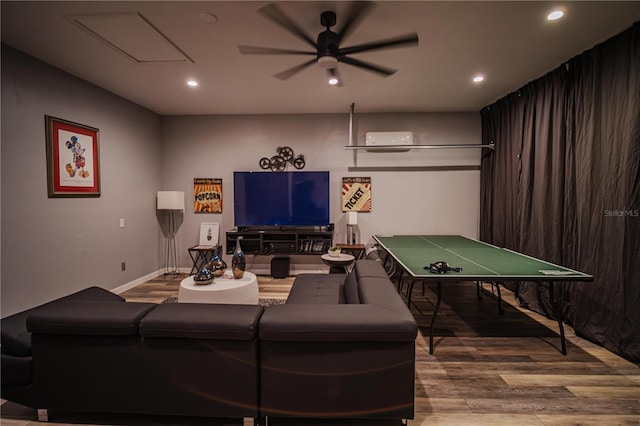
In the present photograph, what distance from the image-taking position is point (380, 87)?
150 inches

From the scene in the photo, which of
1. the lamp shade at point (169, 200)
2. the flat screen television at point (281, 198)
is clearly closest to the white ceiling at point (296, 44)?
the flat screen television at point (281, 198)

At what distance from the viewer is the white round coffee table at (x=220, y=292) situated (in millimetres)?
2734

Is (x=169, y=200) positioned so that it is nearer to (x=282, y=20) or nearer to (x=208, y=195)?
(x=208, y=195)

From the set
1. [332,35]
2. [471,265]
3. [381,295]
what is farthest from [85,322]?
[471,265]

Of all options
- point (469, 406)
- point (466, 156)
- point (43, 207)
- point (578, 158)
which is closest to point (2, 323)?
point (43, 207)

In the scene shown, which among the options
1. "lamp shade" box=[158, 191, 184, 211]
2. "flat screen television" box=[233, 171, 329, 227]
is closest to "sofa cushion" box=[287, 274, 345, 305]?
"flat screen television" box=[233, 171, 329, 227]

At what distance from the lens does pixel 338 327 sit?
4.94 ft

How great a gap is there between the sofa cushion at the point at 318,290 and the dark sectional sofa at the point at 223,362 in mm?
978

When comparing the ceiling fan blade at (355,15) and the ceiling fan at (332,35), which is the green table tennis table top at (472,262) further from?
the ceiling fan blade at (355,15)

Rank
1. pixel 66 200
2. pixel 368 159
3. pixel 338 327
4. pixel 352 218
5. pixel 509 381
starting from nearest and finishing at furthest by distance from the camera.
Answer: pixel 338 327, pixel 509 381, pixel 66 200, pixel 352 218, pixel 368 159

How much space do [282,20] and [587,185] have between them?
3147 millimetres

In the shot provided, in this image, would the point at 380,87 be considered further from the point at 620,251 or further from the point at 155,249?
the point at 155,249

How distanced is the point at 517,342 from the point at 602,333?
71cm

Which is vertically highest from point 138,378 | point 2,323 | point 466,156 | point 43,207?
point 466,156
